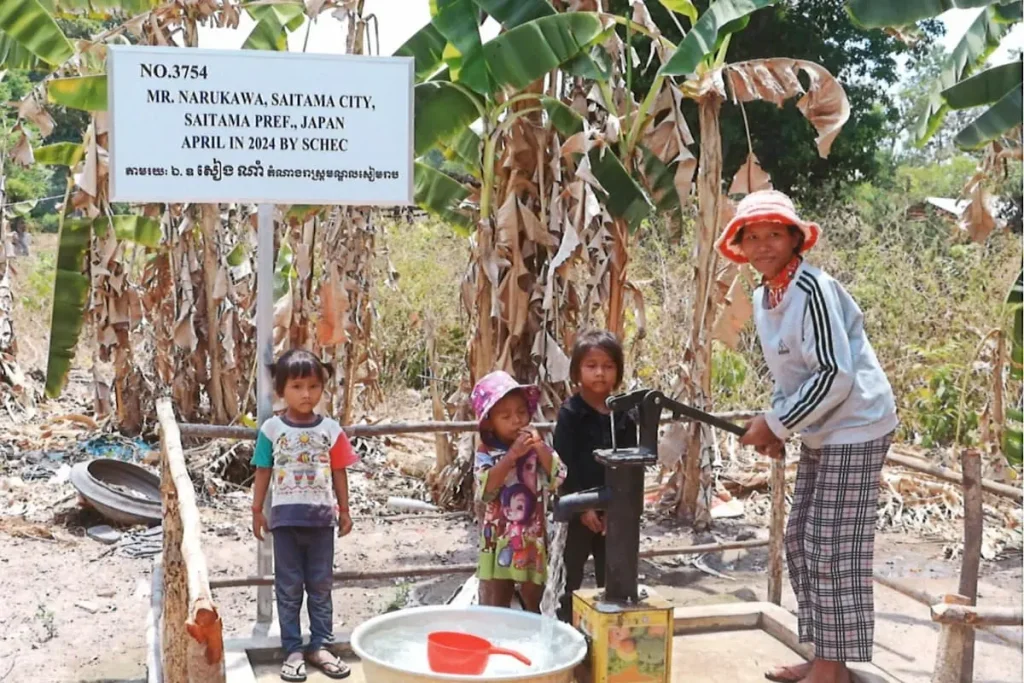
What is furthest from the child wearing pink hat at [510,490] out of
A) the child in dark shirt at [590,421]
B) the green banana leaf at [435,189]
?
the green banana leaf at [435,189]

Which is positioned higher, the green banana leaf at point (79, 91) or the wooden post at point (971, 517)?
the green banana leaf at point (79, 91)

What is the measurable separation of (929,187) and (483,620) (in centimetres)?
2176

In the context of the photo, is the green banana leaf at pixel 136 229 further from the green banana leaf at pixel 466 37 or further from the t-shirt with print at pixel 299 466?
the t-shirt with print at pixel 299 466

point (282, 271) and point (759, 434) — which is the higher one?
point (282, 271)

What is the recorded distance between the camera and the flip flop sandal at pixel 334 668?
327 cm

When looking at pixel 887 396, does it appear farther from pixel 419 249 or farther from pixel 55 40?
pixel 419 249

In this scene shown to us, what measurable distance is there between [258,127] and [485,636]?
5.63 ft

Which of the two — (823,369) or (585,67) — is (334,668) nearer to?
(823,369)

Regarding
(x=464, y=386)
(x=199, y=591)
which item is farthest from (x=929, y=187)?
(x=199, y=591)

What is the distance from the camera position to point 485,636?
2.73 meters

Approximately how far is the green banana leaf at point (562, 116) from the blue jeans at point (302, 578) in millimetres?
2632

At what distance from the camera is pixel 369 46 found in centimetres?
530

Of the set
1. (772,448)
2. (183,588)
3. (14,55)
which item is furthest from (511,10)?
(183,588)

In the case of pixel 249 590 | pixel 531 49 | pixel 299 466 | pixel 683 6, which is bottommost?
pixel 249 590
